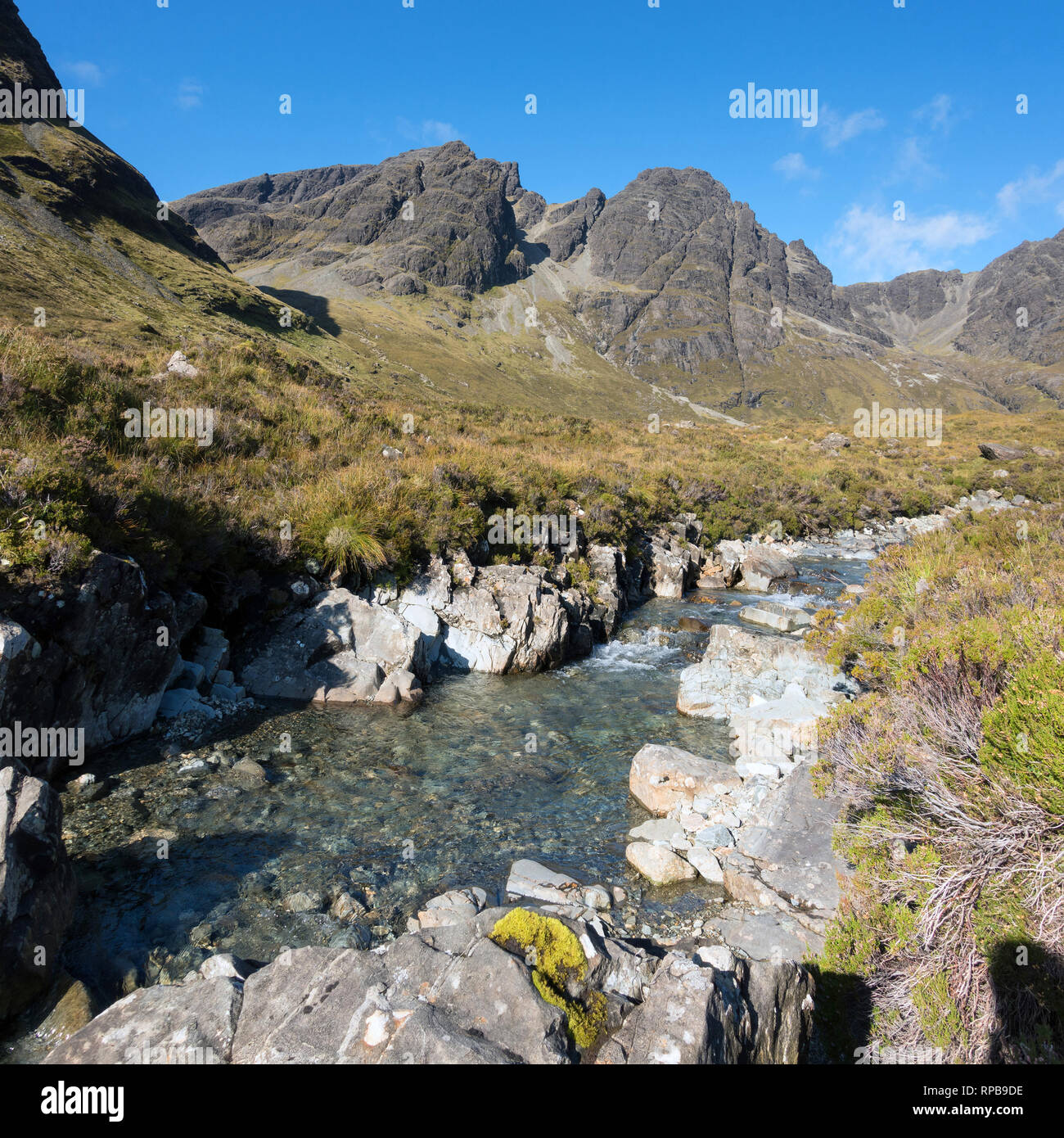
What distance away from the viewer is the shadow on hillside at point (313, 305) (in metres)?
124

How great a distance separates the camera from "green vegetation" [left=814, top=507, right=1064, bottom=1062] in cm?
340

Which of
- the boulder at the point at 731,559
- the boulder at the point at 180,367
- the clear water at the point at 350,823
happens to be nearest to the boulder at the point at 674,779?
the clear water at the point at 350,823

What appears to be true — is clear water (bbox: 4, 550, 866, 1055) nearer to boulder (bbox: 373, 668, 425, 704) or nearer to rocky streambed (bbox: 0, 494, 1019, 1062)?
rocky streambed (bbox: 0, 494, 1019, 1062)

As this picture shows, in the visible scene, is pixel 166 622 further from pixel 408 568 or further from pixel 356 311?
pixel 356 311

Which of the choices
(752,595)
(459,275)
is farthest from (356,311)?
(752,595)

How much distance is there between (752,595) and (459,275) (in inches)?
8196

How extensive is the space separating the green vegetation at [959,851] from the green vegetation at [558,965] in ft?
5.99

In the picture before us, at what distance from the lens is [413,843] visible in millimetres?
6566

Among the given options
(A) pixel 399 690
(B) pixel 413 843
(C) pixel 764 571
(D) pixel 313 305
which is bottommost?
(B) pixel 413 843

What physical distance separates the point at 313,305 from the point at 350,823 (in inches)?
6234

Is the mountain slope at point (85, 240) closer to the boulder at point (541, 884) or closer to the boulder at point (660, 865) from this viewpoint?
the boulder at point (541, 884)

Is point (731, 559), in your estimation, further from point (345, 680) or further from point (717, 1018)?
point (717, 1018)

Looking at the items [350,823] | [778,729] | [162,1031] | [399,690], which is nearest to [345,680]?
[399,690]

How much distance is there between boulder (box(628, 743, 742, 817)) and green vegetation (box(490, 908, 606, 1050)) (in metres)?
4.02
